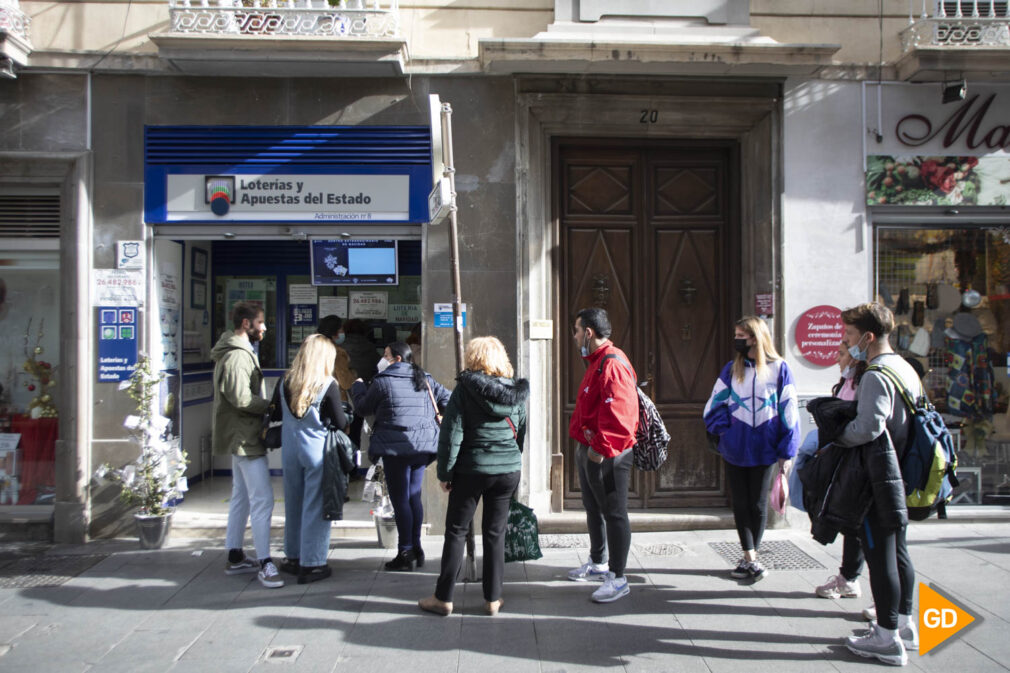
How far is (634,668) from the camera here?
412 cm

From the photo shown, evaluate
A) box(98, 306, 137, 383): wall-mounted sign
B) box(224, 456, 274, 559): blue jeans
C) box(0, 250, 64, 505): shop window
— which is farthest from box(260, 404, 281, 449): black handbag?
box(0, 250, 64, 505): shop window

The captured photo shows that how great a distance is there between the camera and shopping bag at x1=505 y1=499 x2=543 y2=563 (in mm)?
5172

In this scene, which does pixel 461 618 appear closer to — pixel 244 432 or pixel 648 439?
pixel 648 439

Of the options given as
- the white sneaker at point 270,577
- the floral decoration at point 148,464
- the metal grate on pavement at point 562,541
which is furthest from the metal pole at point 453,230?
the floral decoration at point 148,464

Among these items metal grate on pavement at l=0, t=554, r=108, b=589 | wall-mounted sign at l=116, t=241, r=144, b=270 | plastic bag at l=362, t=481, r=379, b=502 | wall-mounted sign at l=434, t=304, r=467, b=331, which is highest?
wall-mounted sign at l=116, t=241, r=144, b=270

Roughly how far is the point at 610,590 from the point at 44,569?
4.31 m

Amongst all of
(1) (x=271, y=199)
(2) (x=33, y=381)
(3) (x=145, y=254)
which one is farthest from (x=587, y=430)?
(2) (x=33, y=381)

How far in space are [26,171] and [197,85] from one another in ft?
5.49

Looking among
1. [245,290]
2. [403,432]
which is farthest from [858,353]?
[245,290]

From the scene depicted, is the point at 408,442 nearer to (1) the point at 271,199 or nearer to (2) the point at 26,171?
(1) the point at 271,199

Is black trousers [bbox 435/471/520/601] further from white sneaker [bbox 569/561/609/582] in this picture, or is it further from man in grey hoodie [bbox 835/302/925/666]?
man in grey hoodie [bbox 835/302/925/666]

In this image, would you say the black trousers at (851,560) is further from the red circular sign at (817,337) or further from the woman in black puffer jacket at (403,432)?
the woman in black puffer jacket at (403,432)

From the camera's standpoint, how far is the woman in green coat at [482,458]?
4.68 m

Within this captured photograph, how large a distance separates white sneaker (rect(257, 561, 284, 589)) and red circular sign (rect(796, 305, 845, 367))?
4873 millimetres
